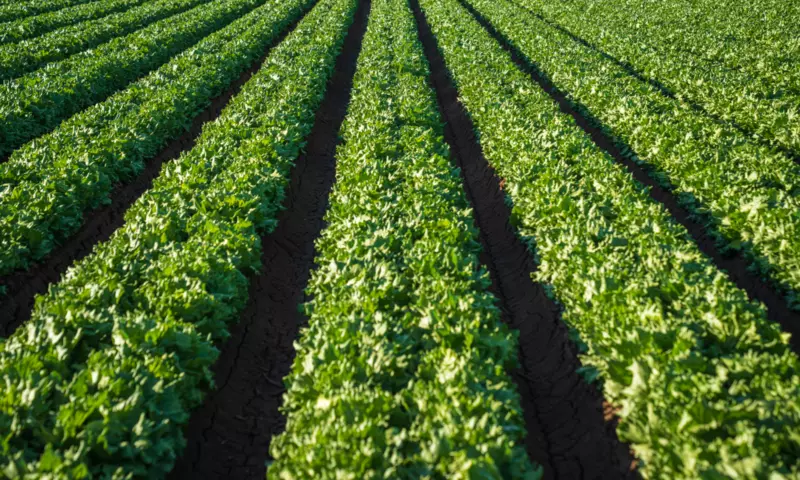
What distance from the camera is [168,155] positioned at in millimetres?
13586

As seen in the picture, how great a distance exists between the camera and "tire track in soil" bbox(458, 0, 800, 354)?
7523 mm

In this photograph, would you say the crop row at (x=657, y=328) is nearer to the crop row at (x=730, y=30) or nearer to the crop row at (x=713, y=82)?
the crop row at (x=713, y=82)

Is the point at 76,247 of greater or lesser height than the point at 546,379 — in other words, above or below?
above

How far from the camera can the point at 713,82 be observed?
16.0 meters

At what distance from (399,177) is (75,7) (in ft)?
106

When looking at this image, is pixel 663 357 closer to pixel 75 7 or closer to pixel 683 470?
pixel 683 470

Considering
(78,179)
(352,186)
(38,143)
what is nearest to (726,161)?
(352,186)

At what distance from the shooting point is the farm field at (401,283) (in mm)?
4574

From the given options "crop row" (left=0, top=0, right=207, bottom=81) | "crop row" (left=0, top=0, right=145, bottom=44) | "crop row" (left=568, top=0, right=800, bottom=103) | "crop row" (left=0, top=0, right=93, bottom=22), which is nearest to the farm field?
"crop row" (left=568, top=0, right=800, bottom=103)

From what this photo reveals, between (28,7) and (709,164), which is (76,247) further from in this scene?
(28,7)

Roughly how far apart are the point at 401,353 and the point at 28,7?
122ft

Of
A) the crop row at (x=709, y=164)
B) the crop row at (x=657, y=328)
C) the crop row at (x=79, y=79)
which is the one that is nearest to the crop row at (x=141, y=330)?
the crop row at (x=657, y=328)

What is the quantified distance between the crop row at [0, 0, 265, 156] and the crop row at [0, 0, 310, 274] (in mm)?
1220

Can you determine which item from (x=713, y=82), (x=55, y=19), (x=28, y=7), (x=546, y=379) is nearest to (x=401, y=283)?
(x=546, y=379)
